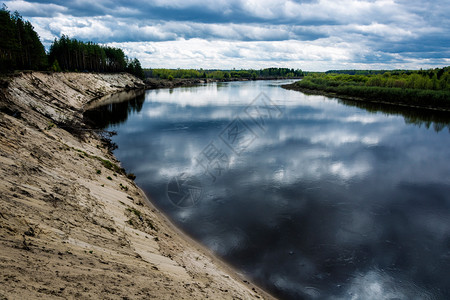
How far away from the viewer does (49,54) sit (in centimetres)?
8562

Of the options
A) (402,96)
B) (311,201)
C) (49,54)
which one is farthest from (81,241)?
(49,54)

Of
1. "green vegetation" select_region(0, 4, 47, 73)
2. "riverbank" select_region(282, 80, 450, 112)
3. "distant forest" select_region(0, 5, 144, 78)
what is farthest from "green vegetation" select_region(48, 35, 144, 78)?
"riverbank" select_region(282, 80, 450, 112)

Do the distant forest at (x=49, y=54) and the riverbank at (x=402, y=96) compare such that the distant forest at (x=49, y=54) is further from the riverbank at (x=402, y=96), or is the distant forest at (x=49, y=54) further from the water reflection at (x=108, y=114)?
the riverbank at (x=402, y=96)

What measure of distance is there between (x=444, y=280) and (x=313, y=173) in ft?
42.0

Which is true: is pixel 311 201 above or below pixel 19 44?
below

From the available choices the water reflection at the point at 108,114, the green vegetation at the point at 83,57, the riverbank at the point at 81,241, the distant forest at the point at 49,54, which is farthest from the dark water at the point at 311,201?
the green vegetation at the point at 83,57

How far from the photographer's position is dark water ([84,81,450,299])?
42.9 ft

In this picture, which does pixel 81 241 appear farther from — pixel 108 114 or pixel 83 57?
pixel 83 57

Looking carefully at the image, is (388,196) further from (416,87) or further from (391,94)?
(416,87)

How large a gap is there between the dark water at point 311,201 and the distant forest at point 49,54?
94.2 feet

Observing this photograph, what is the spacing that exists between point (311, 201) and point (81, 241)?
49.9 ft

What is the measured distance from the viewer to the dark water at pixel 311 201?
13.1m

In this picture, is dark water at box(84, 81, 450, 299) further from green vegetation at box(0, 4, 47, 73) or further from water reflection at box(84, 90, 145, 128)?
green vegetation at box(0, 4, 47, 73)

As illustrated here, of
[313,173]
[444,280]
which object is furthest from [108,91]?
[444,280]
